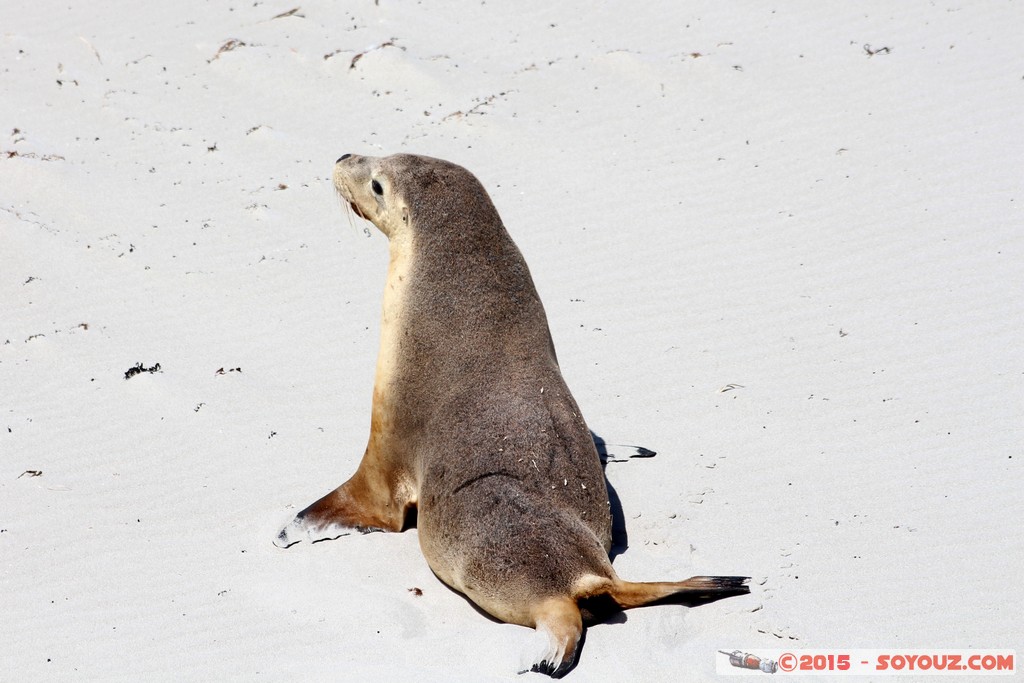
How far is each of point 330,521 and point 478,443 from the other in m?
0.94

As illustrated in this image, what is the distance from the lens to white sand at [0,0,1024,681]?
4.66m

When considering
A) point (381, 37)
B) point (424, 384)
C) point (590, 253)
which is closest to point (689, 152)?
point (590, 253)

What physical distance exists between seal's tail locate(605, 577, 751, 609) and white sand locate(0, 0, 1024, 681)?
84 millimetres

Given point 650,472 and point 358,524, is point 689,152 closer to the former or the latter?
point 650,472

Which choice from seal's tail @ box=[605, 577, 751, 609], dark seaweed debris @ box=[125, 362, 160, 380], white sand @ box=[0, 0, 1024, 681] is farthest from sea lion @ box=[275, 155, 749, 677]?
dark seaweed debris @ box=[125, 362, 160, 380]

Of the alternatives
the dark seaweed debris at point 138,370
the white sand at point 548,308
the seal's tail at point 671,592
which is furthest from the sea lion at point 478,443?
the dark seaweed debris at point 138,370

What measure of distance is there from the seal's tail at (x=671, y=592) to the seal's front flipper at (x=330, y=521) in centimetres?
140

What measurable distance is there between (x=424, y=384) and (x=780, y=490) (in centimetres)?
192

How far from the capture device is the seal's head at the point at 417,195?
5.41 meters

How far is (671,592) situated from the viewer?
4.42 metres

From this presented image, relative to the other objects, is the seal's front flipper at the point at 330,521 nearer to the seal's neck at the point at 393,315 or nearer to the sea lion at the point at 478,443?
the sea lion at the point at 478,443

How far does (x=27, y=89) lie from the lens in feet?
33.7

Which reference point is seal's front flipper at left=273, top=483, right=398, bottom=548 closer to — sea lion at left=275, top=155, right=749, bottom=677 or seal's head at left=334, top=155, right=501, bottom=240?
sea lion at left=275, top=155, right=749, bottom=677

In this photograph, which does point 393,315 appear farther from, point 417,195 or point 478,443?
point 478,443
